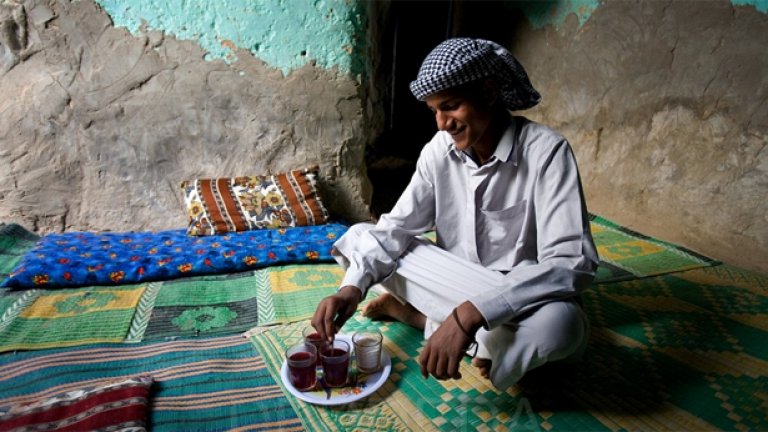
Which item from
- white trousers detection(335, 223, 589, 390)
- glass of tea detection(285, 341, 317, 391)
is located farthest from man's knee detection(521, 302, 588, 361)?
glass of tea detection(285, 341, 317, 391)

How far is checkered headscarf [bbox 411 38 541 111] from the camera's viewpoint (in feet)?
4.63

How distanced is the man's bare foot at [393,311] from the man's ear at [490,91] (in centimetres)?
85

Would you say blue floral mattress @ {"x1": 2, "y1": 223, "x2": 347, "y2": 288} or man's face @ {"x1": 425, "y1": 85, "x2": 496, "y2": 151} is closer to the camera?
man's face @ {"x1": 425, "y1": 85, "x2": 496, "y2": 151}

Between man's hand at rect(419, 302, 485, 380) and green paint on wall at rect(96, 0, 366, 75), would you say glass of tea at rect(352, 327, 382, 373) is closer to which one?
man's hand at rect(419, 302, 485, 380)

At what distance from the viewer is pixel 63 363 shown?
1.69 m

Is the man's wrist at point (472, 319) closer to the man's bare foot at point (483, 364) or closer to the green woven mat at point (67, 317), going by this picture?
the man's bare foot at point (483, 364)

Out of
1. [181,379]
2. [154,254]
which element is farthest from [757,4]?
[154,254]

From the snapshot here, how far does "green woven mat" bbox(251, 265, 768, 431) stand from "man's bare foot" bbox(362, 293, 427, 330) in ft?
0.14

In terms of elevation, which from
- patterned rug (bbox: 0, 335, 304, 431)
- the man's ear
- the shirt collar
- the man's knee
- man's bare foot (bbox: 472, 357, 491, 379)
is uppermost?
the man's ear

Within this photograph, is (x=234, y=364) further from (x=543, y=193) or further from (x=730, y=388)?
(x=730, y=388)

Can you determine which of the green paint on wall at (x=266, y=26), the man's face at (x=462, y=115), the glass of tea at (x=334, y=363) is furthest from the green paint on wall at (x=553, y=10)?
the glass of tea at (x=334, y=363)

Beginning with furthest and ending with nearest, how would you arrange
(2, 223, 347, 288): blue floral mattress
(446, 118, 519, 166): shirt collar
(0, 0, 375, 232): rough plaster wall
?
(0, 0, 375, 232): rough plaster wall < (2, 223, 347, 288): blue floral mattress < (446, 118, 519, 166): shirt collar

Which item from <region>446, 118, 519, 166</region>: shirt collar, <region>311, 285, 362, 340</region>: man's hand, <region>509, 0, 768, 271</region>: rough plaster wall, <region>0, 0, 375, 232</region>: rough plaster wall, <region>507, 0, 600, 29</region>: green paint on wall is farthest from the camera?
<region>507, 0, 600, 29</region>: green paint on wall

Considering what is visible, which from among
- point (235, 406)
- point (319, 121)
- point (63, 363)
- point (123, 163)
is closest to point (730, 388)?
point (235, 406)
